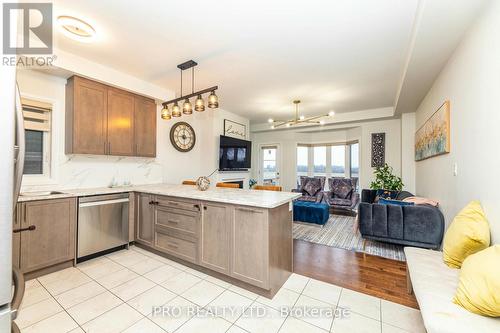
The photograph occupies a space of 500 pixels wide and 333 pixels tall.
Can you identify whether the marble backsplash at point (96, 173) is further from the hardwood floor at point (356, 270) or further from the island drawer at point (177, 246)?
the hardwood floor at point (356, 270)

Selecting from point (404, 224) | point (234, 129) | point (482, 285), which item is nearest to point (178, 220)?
point (482, 285)

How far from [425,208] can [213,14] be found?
3408 mm

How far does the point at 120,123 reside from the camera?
3.25m

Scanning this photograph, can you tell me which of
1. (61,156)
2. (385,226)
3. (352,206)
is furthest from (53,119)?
(352,206)

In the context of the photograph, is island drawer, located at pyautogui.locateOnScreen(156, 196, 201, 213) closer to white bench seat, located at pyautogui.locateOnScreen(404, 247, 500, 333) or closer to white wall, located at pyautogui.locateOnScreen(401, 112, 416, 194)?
white bench seat, located at pyautogui.locateOnScreen(404, 247, 500, 333)

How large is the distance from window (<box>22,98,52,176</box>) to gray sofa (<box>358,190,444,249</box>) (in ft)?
14.9

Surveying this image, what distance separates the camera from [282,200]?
214 centimetres

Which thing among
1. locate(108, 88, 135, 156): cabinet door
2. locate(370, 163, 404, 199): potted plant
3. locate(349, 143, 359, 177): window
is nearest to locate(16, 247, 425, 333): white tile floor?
locate(108, 88, 135, 156): cabinet door

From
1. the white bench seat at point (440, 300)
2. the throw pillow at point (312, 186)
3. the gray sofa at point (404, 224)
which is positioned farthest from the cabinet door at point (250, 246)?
the throw pillow at point (312, 186)

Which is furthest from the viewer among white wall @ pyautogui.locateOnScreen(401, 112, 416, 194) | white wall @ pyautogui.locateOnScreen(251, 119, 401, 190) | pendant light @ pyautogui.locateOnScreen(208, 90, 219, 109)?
white wall @ pyautogui.locateOnScreen(251, 119, 401, 190)

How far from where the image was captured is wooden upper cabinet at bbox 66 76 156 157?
2.83 meters

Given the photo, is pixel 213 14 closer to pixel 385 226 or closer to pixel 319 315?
pixel 319 315

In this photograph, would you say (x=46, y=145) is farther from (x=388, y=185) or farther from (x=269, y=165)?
(x=388, y=185)

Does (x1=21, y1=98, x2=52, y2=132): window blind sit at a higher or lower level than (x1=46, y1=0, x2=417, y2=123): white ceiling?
lower
